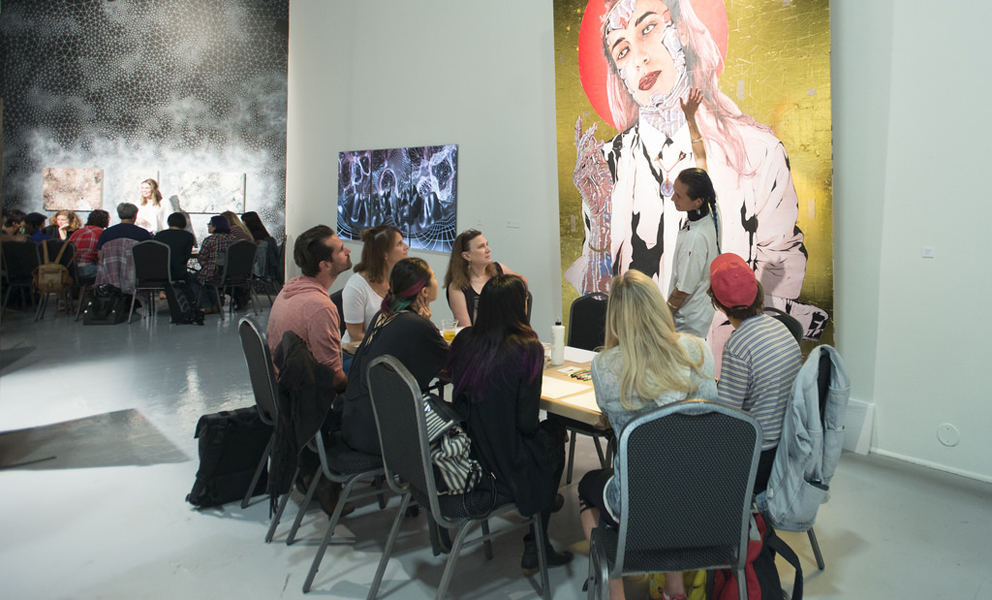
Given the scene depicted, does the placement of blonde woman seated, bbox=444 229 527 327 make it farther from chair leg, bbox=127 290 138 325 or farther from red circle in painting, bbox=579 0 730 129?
chair leg, bbox=127 290 138 325

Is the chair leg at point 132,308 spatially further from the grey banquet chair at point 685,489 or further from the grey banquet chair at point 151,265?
the grey banquet chair at point 685,489

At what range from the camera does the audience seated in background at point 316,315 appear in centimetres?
288

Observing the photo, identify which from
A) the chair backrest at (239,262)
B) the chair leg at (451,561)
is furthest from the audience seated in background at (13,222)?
the chair leg at (451,561)

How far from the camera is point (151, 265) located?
7.74 meters

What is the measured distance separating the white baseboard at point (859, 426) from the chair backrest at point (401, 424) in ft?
9.13

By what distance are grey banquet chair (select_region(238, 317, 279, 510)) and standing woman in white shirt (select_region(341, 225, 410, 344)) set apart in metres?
0.68

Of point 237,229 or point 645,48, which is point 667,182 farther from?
point 237,229

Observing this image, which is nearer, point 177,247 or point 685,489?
point 685,489

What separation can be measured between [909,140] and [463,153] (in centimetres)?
378

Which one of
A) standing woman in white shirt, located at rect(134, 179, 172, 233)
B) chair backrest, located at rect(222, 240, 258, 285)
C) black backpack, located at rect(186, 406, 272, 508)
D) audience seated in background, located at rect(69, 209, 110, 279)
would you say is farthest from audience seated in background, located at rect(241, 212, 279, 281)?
black backpack, located at rect(186, 406, 272, 508)

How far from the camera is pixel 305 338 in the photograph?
9.46ft

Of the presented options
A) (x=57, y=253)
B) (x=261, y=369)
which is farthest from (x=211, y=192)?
(x=261, y=369)

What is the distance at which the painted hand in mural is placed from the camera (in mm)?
4863

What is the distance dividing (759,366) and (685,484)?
635mm
